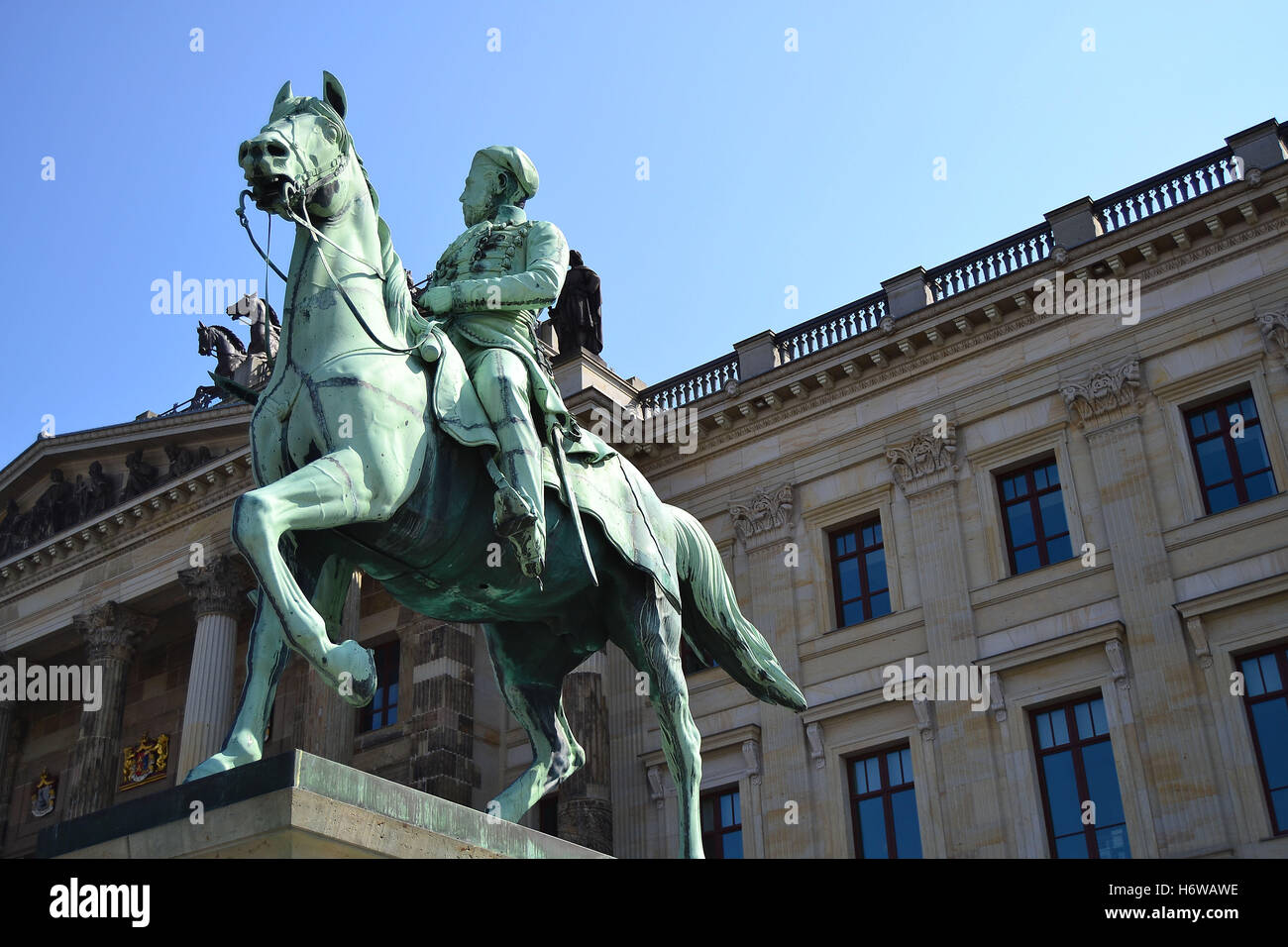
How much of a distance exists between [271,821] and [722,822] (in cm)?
2264

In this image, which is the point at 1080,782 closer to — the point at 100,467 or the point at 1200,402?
the point at 1200,402

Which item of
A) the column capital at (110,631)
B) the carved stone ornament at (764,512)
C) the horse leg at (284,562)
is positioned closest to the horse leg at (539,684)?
the horse leg at (284,562)

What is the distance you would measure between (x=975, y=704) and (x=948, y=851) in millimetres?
2535

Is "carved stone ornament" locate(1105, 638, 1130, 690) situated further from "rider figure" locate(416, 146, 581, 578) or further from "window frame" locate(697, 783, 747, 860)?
"rider figure" locate(416, 146, 581, 578)

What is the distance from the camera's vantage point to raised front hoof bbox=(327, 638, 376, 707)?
6.09 meters

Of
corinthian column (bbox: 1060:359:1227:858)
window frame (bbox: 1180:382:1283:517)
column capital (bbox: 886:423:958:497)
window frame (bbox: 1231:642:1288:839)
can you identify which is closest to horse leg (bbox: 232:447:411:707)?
corinthian column (bbox: 1060:359:1227:858)

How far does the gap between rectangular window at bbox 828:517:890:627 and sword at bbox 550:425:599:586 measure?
19959 mm

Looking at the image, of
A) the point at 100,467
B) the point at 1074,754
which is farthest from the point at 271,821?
the point at 100,467

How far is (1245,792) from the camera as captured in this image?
2173 centimetres

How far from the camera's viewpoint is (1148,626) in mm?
23844

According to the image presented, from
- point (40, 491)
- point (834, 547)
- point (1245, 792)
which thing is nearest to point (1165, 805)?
point (1245, 792)

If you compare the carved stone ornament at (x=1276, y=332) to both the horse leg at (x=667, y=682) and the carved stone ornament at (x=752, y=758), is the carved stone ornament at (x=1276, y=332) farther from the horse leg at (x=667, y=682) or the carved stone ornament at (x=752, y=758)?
the horse leg at (x=667, y=682)
